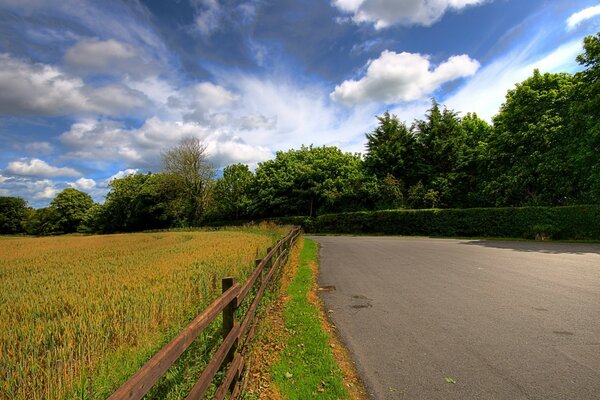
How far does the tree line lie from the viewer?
84.9 ft

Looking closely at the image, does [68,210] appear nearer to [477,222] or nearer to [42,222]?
[42,222]

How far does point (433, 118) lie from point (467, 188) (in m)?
10.6

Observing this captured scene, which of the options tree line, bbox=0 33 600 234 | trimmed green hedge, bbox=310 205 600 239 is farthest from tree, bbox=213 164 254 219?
trimmed green hedge, bbox=310 205 600 239

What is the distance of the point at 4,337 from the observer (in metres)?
3.54

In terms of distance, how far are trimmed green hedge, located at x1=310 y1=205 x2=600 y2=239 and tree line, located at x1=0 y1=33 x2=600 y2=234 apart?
411 cm

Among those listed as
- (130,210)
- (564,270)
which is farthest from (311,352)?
(130,210)

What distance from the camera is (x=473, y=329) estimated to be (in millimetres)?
5711

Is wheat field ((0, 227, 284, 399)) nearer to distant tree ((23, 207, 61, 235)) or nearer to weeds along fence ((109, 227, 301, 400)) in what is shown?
weeds along fence ((109, 227, 301, 400))

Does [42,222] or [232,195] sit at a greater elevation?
[232,195]

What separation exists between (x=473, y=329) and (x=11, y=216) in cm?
11630

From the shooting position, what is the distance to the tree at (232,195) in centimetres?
5022

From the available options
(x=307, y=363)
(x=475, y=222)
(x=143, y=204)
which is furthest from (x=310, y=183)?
(x=307, y=363)

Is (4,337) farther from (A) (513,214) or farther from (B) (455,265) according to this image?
(A) (513,214)

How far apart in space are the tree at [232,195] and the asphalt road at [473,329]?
132 feet
